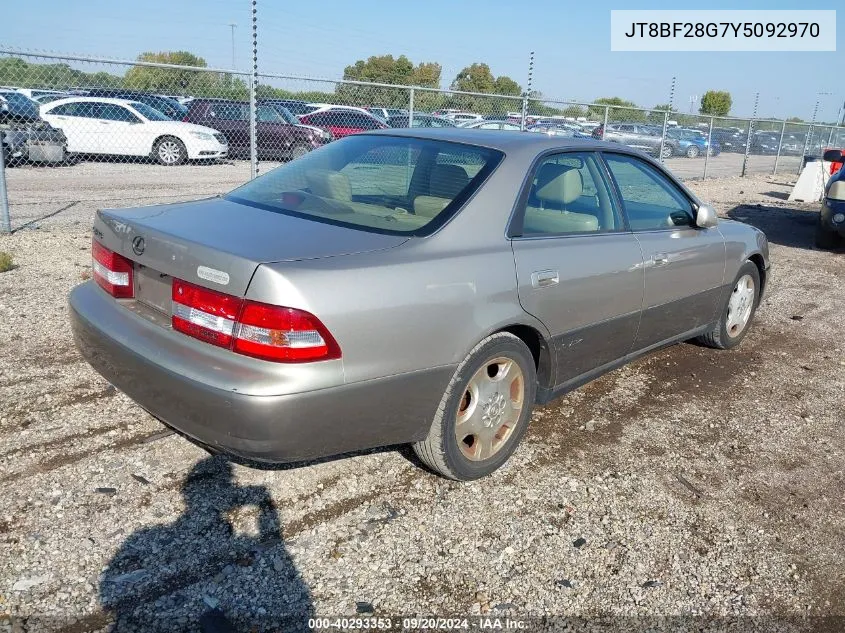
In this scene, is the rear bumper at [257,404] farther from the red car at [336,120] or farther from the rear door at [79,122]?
the rear door at [79,122]

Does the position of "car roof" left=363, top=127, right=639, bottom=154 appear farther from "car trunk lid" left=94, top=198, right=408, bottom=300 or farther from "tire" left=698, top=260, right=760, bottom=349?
"tire" left=698, top=260, right=760, bottom=349

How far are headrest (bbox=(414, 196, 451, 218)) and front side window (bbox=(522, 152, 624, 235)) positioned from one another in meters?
0.41

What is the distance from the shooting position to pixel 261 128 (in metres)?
14.7

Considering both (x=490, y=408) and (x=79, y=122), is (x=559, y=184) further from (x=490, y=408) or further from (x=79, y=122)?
(x=79, y=122)

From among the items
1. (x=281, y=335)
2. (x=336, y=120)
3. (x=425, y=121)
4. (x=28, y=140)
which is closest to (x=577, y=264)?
(x=281, y=335)

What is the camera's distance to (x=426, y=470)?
331 cm

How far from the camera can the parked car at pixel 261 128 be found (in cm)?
1421

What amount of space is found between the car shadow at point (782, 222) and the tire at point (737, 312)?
5.53 metres

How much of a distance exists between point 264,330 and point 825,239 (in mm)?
9633

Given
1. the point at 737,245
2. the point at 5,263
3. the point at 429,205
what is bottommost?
the point at 5,263

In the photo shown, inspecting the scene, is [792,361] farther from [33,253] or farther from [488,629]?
[33,253]

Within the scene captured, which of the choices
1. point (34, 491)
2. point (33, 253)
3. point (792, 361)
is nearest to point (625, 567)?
point (34, 491)

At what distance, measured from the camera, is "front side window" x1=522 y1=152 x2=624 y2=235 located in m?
3.33

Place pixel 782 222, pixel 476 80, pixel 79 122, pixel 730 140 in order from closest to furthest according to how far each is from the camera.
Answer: pixel 782 222 < pixel 79 122 < pixel 730 140 < pixel 476 80
